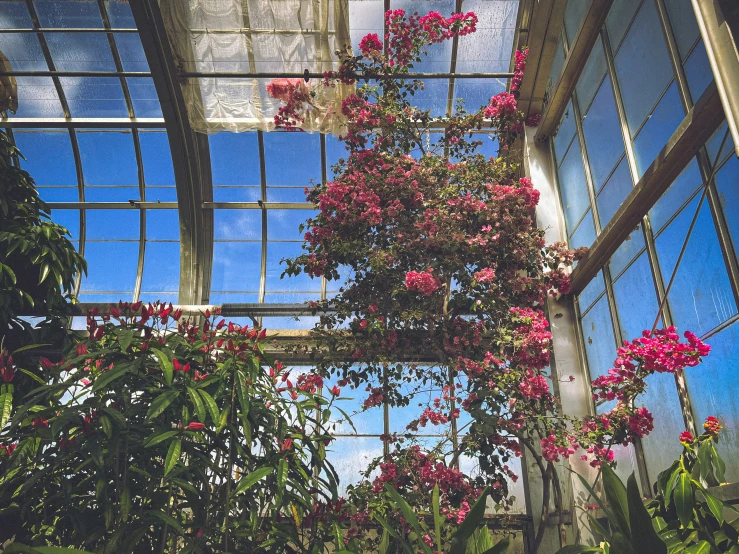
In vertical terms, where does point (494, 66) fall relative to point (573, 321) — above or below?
above

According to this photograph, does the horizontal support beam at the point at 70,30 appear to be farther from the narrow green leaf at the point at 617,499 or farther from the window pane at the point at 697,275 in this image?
the narrow green leaf at the point at 617,499

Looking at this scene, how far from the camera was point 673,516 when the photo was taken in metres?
2.70

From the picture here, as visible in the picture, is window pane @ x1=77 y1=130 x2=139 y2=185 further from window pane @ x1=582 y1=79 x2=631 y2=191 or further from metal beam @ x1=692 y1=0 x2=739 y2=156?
metal beam @ x1=692 y1=0 x2=739 y2=156

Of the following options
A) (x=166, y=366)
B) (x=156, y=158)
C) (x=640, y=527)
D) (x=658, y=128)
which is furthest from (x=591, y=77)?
(x=156, y=158)

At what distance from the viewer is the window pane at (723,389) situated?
10.6ft

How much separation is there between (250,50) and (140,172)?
2509 mm

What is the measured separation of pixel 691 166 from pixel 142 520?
11.3 ft

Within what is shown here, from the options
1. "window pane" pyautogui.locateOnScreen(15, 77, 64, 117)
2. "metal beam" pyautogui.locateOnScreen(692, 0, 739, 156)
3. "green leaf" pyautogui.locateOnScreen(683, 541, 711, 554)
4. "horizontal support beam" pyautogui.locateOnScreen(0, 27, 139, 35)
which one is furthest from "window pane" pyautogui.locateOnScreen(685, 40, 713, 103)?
"window pane" pyautogui.locateOnScreen(15, 77, 64, 117)

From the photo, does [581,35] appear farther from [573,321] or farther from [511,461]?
[511,461]

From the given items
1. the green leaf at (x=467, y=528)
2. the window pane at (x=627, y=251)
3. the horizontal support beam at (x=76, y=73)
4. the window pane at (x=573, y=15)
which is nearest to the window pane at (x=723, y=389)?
the window pane at (x=627, y=251)

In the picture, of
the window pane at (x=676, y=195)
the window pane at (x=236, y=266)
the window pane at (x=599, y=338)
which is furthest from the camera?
the window pane at (x=236, y=266)

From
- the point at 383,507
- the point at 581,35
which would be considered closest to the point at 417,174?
the point at 581,35

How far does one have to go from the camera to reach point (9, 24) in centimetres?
770

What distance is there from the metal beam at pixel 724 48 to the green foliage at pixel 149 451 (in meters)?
2.28
